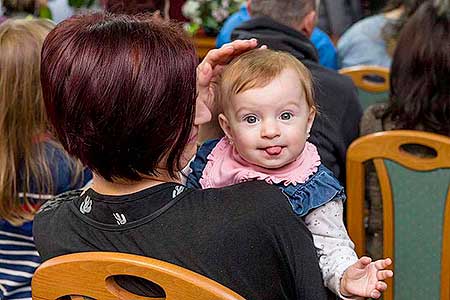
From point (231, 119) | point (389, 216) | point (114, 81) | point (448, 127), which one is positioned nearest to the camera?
point (114, 81)

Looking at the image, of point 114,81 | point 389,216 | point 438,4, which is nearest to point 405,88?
point 438,4

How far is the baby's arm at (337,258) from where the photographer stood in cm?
121

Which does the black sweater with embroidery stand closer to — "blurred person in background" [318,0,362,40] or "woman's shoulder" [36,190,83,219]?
"woman's shoulder" [36,190,83,219]

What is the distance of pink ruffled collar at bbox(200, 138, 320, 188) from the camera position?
4.38 ft

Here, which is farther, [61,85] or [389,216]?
[389,216]

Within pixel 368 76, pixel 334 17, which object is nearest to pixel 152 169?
pixel 368 76

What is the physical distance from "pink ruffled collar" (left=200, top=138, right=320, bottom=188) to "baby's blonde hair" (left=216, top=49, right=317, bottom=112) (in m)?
0.09

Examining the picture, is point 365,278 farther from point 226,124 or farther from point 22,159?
point 22,159

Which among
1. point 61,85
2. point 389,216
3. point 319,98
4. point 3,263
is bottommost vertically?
point 3,263

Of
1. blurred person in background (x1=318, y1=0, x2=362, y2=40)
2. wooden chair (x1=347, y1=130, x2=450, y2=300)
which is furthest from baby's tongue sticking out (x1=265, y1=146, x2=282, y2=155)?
blurred person in background (x1=318, y1=0, x2=362, y2=40)

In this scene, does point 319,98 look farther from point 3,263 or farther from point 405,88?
point 3,263

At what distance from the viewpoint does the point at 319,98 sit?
208cm

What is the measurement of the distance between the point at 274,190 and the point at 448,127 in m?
0.96

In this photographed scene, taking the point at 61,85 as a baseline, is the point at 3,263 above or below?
below
